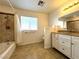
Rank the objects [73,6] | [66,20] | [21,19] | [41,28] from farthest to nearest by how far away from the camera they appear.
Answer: [41,28] < [21,19] < [66,20] < [73,6]

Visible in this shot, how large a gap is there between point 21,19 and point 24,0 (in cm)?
150

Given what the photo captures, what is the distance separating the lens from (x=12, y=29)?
371 centimetres

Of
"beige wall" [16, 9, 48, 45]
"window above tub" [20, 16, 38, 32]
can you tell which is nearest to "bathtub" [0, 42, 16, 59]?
"beige wall" [16, 9, 48, 45]

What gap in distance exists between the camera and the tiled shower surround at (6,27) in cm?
339

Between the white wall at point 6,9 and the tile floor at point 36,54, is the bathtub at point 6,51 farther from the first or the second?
the white wall at point 6,9

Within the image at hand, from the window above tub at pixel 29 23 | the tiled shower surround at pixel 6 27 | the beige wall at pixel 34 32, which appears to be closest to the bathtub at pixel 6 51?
the tiled shower surround at pixel 6 27

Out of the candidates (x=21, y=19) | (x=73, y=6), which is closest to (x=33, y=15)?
(x=21, y=19)

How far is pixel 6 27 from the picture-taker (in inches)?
139

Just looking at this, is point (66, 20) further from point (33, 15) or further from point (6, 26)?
point (6, 26)

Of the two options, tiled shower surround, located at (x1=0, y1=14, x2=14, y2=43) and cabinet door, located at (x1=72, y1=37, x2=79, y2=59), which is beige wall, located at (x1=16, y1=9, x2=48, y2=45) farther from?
cabinet door, located at (x1=72, y1=37, x2=79, y2=59)

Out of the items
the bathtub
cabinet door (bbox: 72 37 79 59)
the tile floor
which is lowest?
the tile floor

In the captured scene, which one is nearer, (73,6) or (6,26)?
(73,6)

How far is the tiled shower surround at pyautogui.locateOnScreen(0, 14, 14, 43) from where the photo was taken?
339 cm

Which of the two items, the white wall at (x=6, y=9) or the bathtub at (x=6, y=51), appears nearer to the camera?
the bathtub at (x=6, y=51)
